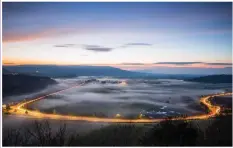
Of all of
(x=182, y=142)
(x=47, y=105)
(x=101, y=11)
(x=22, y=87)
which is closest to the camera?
(x=182, y=142)

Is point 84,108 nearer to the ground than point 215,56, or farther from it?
nearer to the ground

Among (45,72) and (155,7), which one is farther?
(45,72)

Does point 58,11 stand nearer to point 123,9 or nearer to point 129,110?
point 123,9

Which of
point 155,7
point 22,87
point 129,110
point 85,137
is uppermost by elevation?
point 155,7

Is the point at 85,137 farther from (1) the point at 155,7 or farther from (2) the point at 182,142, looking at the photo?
(1) the point at 155,7

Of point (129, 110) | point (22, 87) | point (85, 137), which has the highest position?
point (22, 87)

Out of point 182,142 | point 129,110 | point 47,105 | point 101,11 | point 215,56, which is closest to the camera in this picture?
point 182,142

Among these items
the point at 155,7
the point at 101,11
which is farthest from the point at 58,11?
the point at 155,7

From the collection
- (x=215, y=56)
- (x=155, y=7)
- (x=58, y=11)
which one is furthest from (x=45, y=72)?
(x=215, y=56)

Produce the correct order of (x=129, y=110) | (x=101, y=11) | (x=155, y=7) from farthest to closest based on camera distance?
(x=129, y=110) < (x=101, y=11) < (x=155, y=7)
